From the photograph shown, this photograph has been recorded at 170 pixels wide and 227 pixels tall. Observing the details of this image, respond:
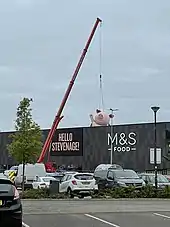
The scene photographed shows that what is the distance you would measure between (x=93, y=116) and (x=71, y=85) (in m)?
24.3

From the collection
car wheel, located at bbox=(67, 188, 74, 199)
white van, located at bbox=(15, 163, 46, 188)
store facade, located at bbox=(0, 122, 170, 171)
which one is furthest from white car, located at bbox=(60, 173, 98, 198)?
store facade, located at bbox=(0, 122, 170, 171)

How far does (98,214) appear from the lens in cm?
1836

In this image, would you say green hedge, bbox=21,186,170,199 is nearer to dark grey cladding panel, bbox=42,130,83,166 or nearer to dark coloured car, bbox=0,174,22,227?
dark coloured car, bbox=0,174,22,227

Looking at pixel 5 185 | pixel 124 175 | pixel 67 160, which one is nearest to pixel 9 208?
pixel 5 185

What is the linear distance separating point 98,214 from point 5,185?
6.91 metres

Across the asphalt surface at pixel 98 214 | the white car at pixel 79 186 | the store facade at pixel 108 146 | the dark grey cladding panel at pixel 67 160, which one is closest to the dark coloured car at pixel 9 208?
the asphalt surface at pixel 98 214

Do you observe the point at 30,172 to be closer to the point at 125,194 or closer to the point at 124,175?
the point at 124,175

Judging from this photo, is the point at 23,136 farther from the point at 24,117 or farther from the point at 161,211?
the point at 161,211

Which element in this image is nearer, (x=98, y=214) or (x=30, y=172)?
(x=98, y=214)

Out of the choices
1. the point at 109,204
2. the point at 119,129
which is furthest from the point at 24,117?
the point at 119,129

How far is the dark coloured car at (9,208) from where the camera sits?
11.5m

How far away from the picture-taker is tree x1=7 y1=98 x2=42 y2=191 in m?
33.9

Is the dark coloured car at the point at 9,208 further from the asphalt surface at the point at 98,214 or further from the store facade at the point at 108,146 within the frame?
the store facade at the point at 108,146

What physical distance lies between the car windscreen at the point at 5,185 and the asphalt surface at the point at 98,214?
3.04m
